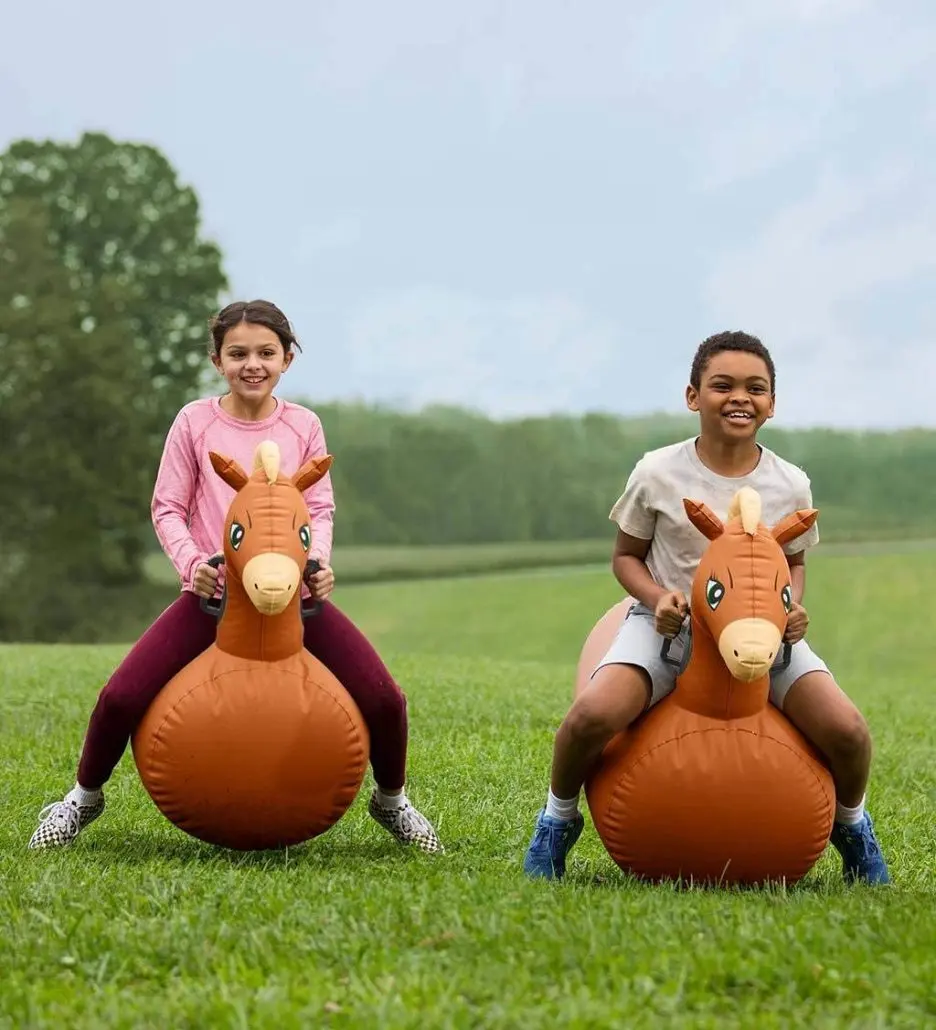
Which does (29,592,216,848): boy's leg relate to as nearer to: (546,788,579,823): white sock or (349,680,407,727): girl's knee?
(349,680,407,727): girl's knee

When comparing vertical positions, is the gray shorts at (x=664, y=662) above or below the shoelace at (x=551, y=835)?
above

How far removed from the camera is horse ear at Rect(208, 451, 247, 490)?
14.6 feet

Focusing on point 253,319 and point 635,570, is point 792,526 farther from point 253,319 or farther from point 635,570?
point 253,319

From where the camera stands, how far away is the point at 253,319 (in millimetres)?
4910

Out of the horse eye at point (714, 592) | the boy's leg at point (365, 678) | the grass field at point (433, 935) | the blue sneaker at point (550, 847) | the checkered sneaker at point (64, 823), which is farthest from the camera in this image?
the checkered sneaker at point (64, 823)

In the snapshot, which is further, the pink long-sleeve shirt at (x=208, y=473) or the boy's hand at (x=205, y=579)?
the pink long-sleeve shirt at (x=208, y=473)

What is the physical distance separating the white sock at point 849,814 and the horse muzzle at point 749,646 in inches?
29.1

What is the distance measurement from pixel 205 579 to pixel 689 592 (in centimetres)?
156

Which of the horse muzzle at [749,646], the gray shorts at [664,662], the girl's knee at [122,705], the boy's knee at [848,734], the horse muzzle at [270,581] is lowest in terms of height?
the girl's knee at [122,705]

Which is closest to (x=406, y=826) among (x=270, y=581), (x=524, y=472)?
(x=270, y=581)

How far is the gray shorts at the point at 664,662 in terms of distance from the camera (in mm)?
4281

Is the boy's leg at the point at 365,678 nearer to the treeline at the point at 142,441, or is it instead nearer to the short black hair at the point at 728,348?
the short black hair at the point at 728,348

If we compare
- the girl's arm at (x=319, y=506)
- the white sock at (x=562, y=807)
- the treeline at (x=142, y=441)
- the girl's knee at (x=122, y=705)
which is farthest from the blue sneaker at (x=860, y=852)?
the treeline at (x=142, y=441)

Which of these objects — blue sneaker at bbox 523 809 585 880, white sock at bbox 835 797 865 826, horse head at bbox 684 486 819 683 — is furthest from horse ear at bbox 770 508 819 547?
blue sneaker at bbox 523 809 585 880
